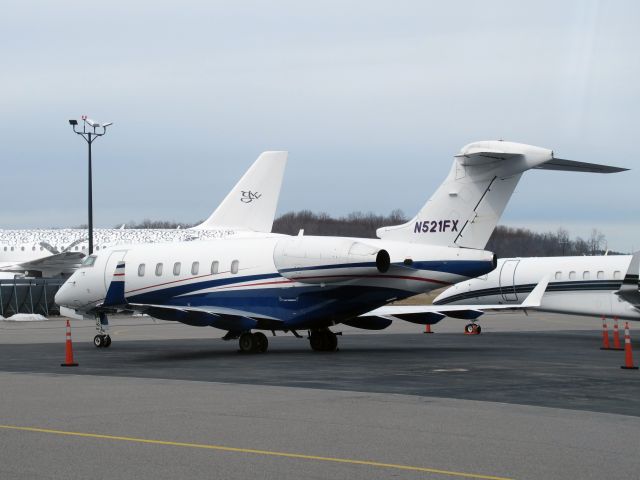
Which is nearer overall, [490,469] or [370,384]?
[490,469]

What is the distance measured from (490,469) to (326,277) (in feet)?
46.9

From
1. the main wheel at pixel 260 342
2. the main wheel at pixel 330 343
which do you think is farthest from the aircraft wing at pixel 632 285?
the main wheel at pixel 260 342

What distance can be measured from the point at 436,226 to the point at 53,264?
41.2 meters

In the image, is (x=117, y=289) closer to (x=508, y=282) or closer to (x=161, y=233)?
(x=508, y=282)

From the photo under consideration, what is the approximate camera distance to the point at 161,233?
69562 mm

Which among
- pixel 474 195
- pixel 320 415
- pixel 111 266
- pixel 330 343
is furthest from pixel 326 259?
pixel 320 415

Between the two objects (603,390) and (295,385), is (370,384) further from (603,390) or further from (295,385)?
(603,390)

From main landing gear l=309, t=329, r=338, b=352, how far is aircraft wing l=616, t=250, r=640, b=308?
803cm

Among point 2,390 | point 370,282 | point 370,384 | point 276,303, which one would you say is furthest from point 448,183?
point 2,390

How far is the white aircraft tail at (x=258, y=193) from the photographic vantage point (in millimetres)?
45719

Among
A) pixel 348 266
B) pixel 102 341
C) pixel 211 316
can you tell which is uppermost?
pixel 348 266

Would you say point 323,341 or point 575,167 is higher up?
point 575,167

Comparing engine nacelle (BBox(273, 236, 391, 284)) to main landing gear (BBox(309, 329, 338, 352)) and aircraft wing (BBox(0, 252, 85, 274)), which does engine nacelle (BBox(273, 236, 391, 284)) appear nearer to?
main landing gear (BBox(309, 329, 338, 352))

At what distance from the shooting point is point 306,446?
33.8 feet
